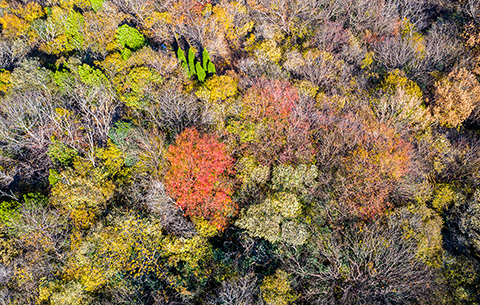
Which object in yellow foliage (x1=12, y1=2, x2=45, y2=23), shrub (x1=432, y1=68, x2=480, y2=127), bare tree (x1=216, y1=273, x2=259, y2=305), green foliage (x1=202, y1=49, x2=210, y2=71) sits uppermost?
yellow foliage (x1=12, y1=2, x2=45, y2=23)

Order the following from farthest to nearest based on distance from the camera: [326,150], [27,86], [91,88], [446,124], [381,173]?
[27,86] < [91,88] < [446,124] < [326,150] < [381,173]

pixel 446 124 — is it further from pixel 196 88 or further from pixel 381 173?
pixel 196 88

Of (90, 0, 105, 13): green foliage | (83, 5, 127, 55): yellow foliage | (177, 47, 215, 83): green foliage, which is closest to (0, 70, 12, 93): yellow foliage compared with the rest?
(83, 5, 127, 55): yellow foliage

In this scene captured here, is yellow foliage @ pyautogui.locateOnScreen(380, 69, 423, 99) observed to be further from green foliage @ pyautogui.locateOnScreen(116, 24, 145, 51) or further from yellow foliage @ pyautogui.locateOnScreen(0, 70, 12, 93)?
yellow foliage @ pyautogui.locateOnScreen(0, 70, 12, 93)

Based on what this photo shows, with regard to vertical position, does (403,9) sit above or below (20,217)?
above

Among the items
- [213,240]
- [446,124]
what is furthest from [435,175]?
[213,240]
